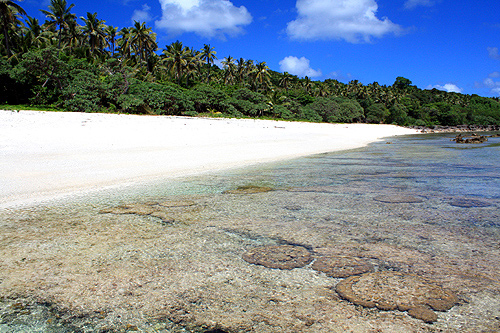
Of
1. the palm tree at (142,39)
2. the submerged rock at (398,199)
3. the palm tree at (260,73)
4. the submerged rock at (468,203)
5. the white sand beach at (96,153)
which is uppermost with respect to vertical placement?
the palm tree at (142,39)

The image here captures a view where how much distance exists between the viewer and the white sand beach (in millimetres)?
6176

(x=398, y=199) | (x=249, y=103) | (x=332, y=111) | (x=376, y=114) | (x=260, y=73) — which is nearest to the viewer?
(x=398, y=199)

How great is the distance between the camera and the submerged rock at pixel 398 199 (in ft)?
16.1

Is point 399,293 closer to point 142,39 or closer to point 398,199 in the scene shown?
point 398,199

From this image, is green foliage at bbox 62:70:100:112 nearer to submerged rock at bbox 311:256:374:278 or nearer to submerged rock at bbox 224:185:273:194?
submerged rock at bbox 224:185:273:194

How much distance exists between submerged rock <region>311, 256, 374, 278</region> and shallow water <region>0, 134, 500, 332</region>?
0.10 meters

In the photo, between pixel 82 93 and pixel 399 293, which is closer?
pixel 399 293

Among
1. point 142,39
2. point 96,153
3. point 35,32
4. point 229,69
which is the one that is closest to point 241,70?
point 229,69

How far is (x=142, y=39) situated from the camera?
170 ft

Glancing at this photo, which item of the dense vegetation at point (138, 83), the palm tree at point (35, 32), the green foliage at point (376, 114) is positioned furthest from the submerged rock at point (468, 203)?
the green foliage at point (376, 114)

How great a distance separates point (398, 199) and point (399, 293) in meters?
3.13

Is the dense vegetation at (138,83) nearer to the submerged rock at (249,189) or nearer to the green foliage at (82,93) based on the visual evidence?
the green foliage at (82,93)

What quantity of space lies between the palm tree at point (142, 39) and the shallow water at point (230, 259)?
51928 millimetres

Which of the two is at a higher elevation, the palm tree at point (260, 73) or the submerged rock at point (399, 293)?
the palm tree at point (260, 73)
